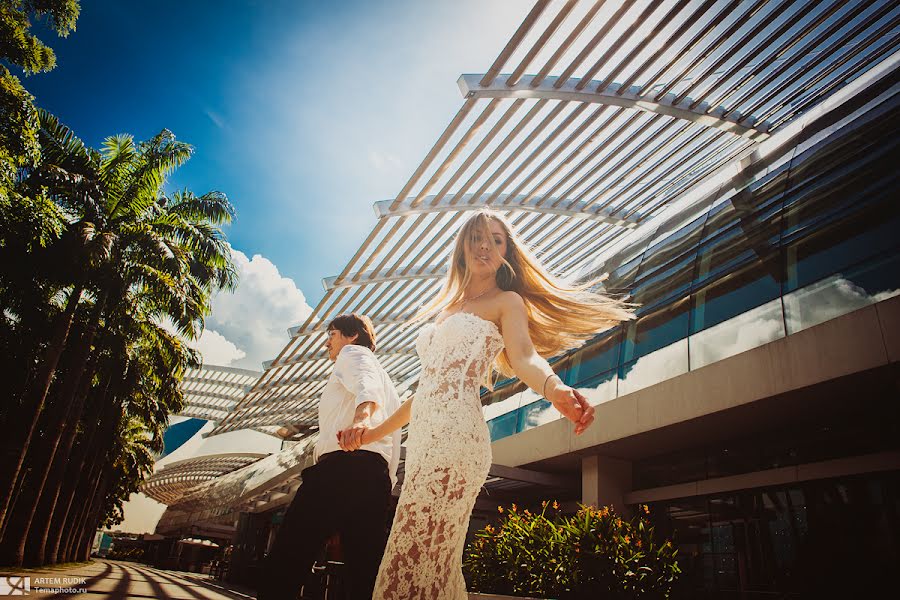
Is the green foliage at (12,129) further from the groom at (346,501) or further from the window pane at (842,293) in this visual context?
the window pane at (842,293)

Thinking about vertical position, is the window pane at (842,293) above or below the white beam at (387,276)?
below

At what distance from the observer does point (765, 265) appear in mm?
8633

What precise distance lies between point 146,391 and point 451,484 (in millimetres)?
28076

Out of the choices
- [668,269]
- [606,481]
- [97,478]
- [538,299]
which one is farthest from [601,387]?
[97,478]

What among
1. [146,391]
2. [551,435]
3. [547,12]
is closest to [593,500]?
[551,435]

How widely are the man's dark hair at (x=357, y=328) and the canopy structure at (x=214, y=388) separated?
24.3 metres

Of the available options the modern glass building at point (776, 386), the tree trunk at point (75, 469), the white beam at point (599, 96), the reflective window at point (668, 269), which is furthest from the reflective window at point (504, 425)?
the tree trunk at point (75, 469)

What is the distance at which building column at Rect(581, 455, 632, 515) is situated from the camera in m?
10.2

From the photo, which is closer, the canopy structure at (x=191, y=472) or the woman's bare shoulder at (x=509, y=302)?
the woman's bare shoulder at (x=509, y=302)

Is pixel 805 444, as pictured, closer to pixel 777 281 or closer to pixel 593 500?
pixel 777 281

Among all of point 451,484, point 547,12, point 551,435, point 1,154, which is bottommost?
point 451,484

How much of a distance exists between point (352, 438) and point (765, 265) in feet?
28.1

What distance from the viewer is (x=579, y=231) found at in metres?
12.3

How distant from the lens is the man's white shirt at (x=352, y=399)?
229 cm
